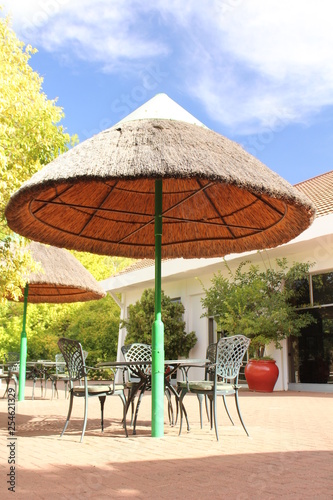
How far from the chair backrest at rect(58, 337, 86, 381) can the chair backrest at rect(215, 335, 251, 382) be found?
1.50m

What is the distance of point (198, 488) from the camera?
3.19m

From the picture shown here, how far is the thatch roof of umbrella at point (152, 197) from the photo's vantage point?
15.4 feet

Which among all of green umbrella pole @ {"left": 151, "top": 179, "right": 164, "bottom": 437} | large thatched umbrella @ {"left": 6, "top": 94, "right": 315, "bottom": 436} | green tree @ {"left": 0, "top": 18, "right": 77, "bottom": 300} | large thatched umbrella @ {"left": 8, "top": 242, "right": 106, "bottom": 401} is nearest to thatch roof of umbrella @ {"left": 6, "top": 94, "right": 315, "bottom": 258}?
large thatched umbrella @ {"left": 6, "top": 94, "right": 315, "bottom": 436}

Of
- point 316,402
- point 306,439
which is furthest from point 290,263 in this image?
point 306,439

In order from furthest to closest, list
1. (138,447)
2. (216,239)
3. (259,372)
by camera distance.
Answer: (259,372) < (216,239) < (138,447)

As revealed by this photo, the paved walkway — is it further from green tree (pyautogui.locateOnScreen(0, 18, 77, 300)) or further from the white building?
the white building

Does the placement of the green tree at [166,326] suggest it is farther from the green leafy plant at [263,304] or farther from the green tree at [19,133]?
the green tree at [19,133]

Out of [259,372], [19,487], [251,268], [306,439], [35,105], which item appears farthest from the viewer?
[251,268]

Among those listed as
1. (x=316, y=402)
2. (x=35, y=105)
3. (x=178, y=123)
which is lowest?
(x=316, y=402)

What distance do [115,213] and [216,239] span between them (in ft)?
5.54

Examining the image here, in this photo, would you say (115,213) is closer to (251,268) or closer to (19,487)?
(19,487)

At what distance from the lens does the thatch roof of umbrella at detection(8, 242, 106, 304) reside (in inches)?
408

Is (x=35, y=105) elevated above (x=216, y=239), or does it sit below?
above

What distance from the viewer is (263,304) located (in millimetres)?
12570
